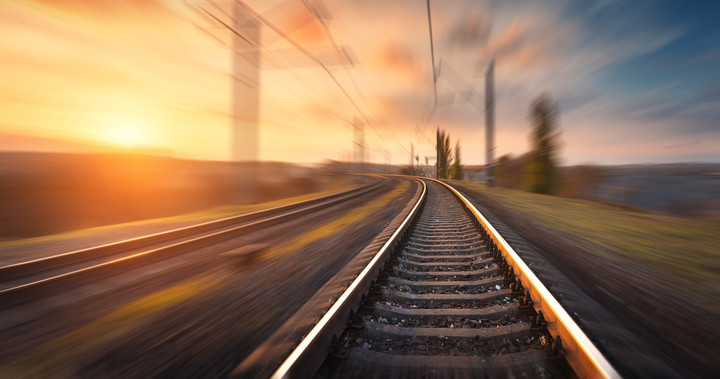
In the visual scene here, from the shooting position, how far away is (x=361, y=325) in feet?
7.27

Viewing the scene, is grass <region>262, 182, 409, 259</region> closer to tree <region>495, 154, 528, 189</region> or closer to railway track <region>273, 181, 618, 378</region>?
railway track <region>273, 181, 618, 378</region>

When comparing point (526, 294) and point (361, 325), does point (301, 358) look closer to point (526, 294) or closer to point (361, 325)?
point (361, 325)

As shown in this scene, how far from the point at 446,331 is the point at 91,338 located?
3.11 m

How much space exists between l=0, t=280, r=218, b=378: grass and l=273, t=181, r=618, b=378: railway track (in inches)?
77.0

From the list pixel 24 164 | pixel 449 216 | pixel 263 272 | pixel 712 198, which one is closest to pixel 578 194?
pixel 712 198

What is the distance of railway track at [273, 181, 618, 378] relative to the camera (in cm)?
174

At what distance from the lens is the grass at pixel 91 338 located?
2006 millimetres

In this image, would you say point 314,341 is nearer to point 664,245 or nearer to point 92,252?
point 92,252

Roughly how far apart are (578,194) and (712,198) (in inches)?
337

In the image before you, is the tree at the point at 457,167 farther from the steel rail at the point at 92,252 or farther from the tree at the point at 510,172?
the steel rail at the point at 92,252

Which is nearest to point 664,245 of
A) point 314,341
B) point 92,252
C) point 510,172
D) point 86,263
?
point 314,341

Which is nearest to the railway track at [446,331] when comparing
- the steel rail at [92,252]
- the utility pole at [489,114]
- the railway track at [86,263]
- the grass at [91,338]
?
the grass at [91,338]

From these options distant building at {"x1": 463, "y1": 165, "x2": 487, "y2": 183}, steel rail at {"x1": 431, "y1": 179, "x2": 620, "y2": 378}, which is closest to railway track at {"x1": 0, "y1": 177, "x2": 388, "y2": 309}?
steel rail at {"x1": 431, "y1": 179, "x2": 620, "y2": 378}

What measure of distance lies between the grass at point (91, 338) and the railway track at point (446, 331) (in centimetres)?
196
